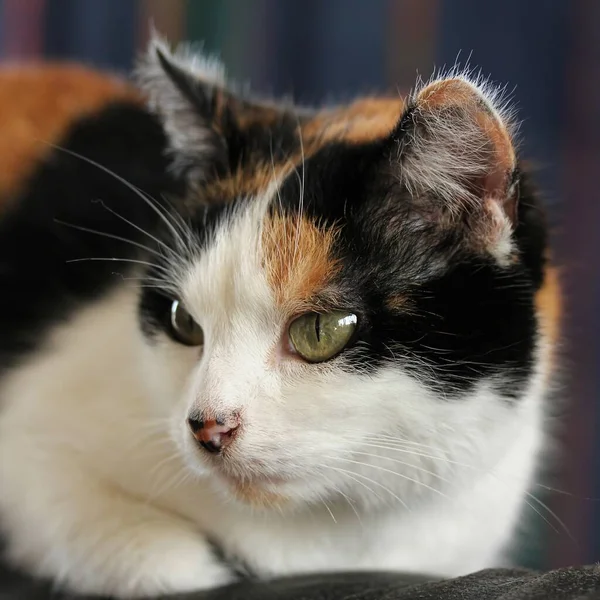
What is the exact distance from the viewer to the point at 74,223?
1149 millimetres

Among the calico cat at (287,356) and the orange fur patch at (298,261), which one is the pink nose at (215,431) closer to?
the calico cat at (287,356)

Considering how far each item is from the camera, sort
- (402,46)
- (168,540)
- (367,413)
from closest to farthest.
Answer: (367,413)
(168,540)
(402,46)

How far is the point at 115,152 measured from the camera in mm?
1198

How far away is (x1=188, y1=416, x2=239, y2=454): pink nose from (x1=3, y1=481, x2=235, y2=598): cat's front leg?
182 mm

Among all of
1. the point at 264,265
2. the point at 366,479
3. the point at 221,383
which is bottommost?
the point at 366,479

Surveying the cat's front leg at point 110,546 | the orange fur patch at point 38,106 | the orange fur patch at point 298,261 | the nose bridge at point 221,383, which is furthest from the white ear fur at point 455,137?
the orange fur patch at point 38,106

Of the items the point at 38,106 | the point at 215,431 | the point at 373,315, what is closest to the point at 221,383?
the point at 215,431

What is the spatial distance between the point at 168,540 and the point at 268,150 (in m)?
0.47

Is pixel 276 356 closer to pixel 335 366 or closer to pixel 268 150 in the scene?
pixel 335 366

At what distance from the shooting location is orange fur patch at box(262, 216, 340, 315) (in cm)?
75

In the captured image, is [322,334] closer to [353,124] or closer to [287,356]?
[287,356]

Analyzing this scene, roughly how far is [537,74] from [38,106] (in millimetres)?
895

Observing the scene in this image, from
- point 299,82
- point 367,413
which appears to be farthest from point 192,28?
point 367,413

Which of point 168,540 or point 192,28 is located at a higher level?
point 192,28
